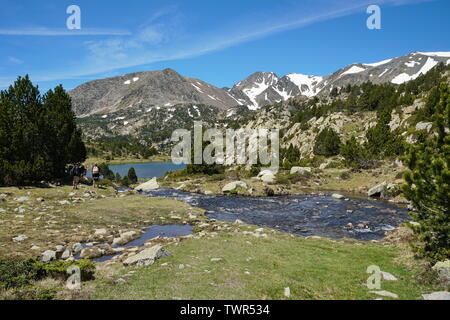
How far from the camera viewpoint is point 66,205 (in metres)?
28.2

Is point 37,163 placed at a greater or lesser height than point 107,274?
greater

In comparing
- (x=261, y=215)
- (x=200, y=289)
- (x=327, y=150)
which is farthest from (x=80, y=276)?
(x=327, y=150)

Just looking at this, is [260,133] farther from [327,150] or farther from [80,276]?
[80,276]

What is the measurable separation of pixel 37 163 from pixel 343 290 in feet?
128

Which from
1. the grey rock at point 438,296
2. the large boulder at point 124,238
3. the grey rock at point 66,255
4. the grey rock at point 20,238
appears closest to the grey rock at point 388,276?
the grey rock at point 438,296

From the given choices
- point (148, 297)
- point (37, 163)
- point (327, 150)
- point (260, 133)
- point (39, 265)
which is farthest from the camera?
point (260, 133)

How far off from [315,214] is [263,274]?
75.6 feet

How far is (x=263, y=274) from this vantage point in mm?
12133

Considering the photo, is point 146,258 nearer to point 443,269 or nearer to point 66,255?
point 66,255

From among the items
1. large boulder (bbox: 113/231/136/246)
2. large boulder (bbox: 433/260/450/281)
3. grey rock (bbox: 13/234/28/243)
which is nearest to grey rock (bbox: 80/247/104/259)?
large boulder (bbox: 113/231/136/246)

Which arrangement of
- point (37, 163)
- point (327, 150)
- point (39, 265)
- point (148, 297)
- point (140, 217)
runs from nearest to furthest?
1. point (148, 297)
2. point (39, 265)
3. point (140, 217)
4. point (37, 163)
5. point (327, 150)

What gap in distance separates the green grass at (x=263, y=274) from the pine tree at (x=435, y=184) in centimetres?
204

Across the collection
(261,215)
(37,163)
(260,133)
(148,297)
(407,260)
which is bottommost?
(261,215)

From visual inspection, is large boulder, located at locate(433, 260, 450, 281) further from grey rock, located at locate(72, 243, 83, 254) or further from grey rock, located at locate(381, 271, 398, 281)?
grey rock, located at locate(72, 243, 83, 254)
